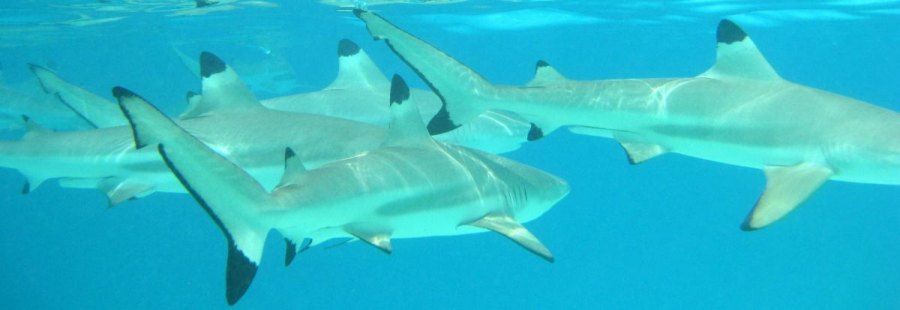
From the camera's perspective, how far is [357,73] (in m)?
9.57

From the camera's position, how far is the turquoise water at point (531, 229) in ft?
82.1

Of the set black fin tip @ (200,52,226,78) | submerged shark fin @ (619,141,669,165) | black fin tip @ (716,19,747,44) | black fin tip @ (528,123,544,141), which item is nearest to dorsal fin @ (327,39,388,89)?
black fin tip @ (200,52,226,78)

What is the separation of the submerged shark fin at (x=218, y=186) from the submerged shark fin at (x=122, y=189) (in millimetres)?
2678

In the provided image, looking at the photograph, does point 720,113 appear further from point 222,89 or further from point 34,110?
point 34,110

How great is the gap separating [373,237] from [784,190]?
260 centimetres

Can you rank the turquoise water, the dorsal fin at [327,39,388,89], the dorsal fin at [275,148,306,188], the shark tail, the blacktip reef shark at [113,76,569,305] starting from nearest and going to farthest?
1. the blacktip reef shark at [113,76,569,305]
2. the dorsal fin at [275,148,306,188]
3. the shark tail
4. the dorsal fin at [327,39,388,89]
5. the turquoise water

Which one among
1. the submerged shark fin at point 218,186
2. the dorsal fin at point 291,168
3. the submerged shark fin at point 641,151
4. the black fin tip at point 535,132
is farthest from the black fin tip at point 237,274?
→ the submerged shark fin at point 641,151

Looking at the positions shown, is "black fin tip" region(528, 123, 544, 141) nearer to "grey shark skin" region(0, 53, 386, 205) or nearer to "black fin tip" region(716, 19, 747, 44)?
"grey shark skin" region(0, 53, 386, 205)

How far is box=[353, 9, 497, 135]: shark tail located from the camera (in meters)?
5.02

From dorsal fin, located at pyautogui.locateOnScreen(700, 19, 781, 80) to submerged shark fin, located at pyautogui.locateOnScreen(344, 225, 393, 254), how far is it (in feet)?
9.34

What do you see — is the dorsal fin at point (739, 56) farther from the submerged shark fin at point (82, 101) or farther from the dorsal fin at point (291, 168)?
the submerged shark fin at point (82, 101)

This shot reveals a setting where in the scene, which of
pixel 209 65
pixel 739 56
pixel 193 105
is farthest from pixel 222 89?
pixel 739 56

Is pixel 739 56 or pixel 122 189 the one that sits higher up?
pixel 739 56

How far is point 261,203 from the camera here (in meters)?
4.05
